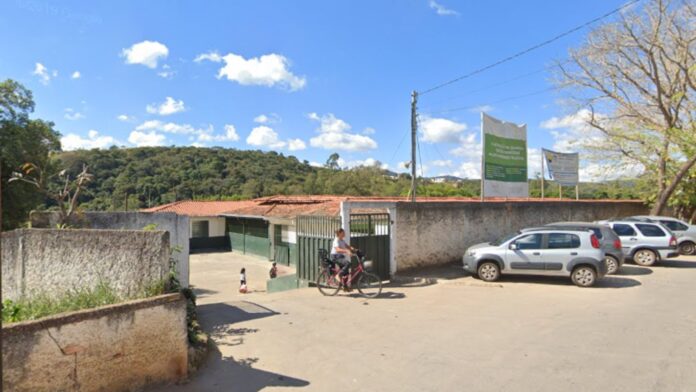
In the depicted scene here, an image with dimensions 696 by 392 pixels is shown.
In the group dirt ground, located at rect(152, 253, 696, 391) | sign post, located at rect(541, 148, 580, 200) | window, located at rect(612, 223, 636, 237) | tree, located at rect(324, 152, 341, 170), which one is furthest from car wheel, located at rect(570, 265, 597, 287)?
tree, located at rect(324, 152, 341, 170)

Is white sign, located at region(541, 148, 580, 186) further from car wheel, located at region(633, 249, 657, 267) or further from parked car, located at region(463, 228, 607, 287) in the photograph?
parked car, located at region(463, 228, 607, 287)

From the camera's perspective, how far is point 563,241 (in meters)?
10.4

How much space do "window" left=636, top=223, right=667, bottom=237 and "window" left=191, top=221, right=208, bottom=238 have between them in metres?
26.3

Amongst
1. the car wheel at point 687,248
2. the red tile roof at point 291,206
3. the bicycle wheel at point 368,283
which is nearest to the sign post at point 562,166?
the red tile roof at point 291,206

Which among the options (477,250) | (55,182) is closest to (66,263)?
(477,250)

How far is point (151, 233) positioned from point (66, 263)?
1.81 meters

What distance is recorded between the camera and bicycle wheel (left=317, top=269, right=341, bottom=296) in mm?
10055

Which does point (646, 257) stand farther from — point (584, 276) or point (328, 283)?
point (328, 283)

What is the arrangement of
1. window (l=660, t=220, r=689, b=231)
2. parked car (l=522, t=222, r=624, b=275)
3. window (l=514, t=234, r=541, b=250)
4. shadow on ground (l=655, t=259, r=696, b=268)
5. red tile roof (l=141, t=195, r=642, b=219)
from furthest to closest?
red tile roof (l=141, t=195, r=642, b=219) < window (l=660, t=220, r=689, b=231) < shadow on ground (l=655, t=259, r=696, b=268) < parked car (l=522, t=222, r=624, b=275) < window (l=514, t=234, r=541, b=250)

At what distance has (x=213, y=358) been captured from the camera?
224 inches

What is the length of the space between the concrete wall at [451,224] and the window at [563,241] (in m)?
3.43

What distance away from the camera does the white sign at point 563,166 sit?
20.3 meters

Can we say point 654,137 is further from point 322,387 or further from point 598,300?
point 322,387

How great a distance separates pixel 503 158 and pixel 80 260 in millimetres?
13792
